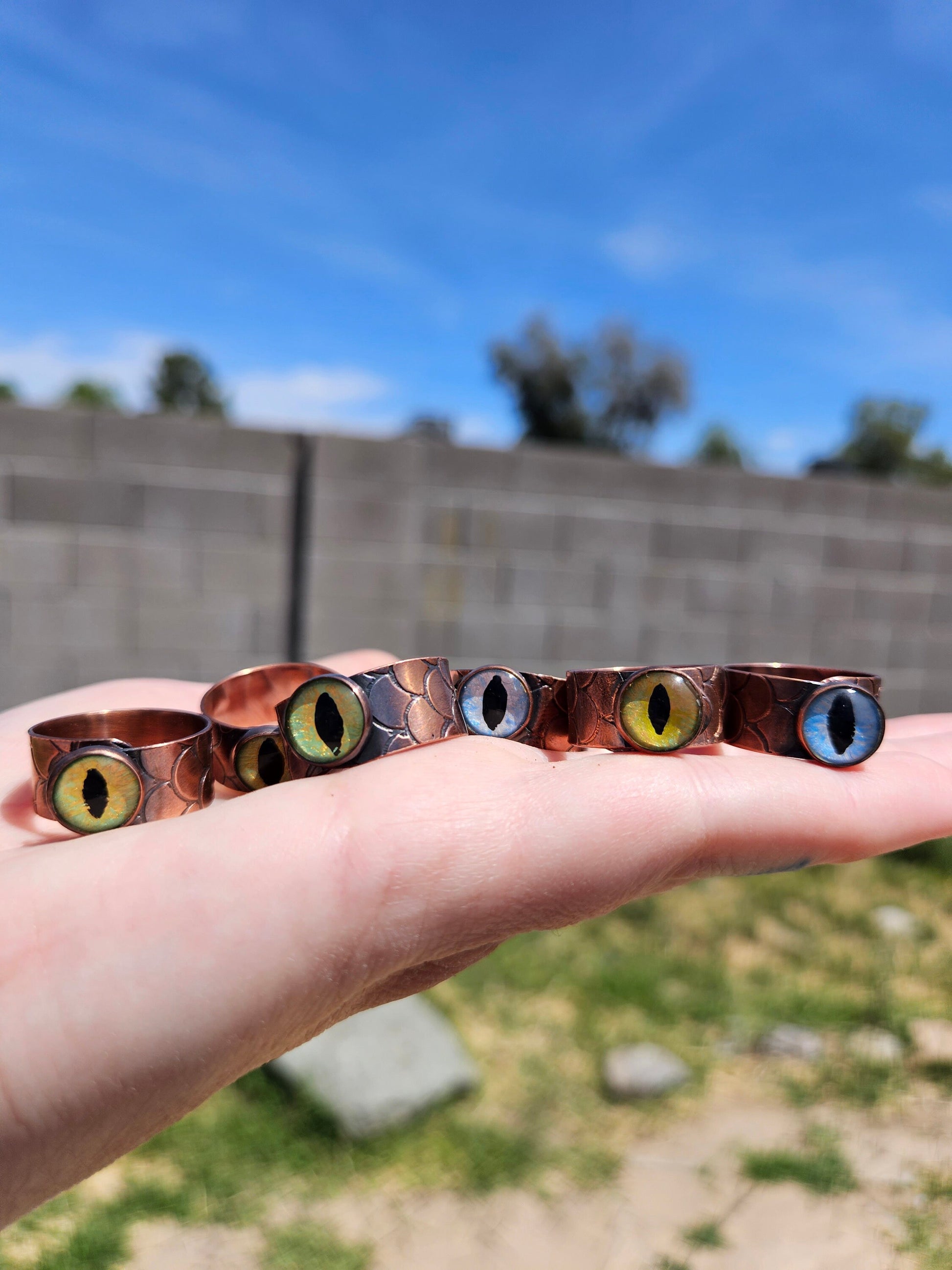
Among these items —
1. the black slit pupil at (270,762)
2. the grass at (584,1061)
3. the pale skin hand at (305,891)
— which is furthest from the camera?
the grass at (584,1061)

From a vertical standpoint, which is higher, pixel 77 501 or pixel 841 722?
pixel 77 501

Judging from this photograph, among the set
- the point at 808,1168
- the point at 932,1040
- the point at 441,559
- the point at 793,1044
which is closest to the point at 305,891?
the point at 808,1168

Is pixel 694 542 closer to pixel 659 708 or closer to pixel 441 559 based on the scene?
pixel 441 559

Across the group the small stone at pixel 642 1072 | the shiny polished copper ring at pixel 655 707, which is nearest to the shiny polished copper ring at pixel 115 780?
the shiny polished copper ring at pixel 655 707

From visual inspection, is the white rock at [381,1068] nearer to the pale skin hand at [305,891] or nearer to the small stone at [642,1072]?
the small stone at [642,1072]

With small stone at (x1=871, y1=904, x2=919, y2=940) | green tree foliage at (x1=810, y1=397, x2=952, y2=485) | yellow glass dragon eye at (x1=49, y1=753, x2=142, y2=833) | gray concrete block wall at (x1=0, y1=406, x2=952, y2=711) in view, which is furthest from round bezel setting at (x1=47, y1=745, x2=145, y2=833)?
green tree foliage at (x1=810, y1=397, x2=952, y2=485)
